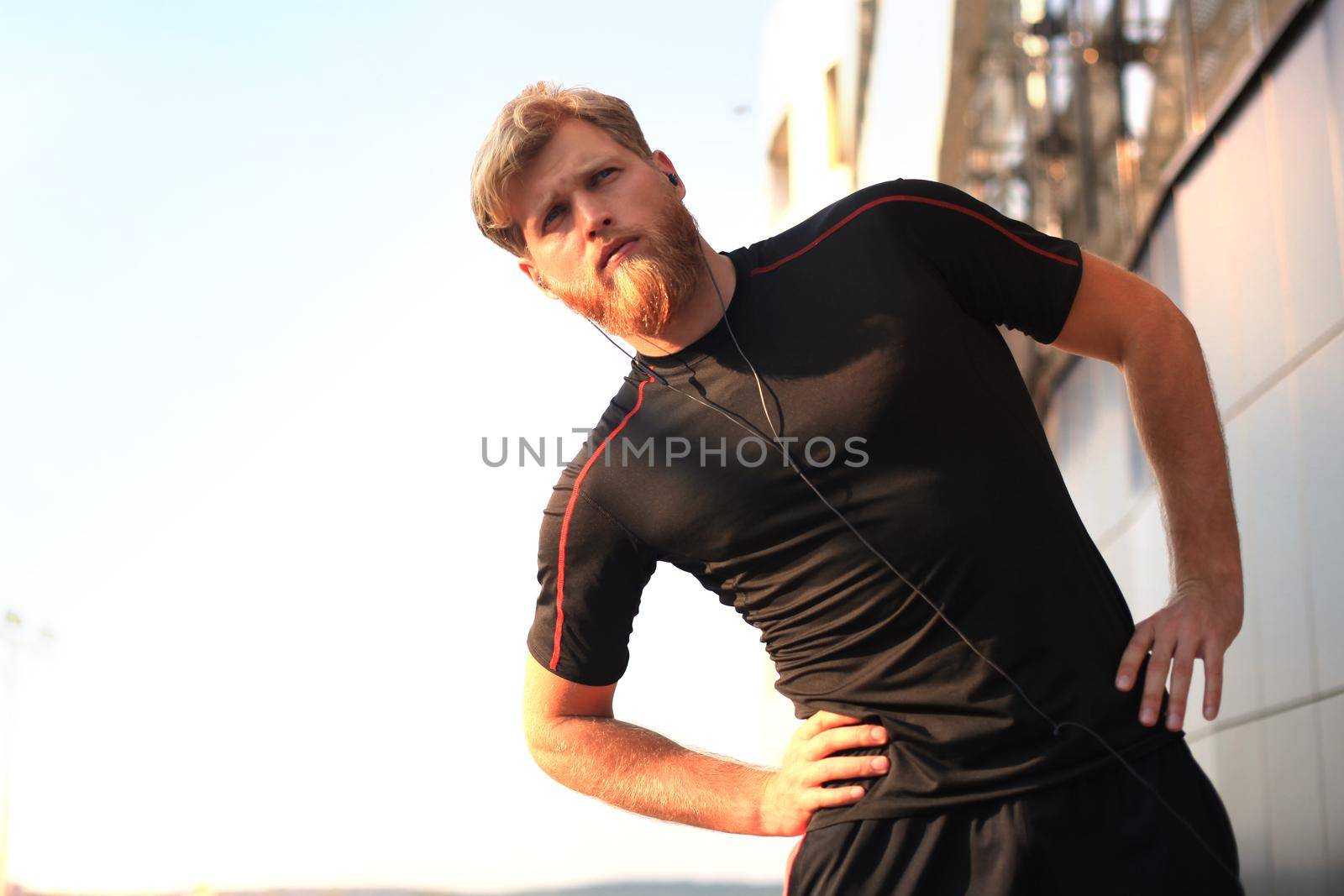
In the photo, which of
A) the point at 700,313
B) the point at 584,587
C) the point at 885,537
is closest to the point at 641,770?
the point at 584,587

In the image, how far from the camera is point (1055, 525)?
199 centimetres

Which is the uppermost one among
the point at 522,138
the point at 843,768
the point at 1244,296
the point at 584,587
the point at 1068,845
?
the point at 1244,296

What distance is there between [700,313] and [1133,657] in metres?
0.86

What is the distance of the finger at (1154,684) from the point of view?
195cm

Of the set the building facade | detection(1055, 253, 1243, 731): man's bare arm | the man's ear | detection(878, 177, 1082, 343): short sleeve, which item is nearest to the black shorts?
detection(1055, 253, 1243, 731): man's bare arm

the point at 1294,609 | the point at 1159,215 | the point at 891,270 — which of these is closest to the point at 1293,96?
the point at 1294,609

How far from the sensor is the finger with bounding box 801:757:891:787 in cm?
199

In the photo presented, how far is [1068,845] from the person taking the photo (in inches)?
74.9

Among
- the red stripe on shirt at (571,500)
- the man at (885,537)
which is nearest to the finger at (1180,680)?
the man at (885,537)

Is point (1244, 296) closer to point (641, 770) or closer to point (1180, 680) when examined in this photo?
point (1180, 680)

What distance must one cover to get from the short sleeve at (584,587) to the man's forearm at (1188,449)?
2.79 feet

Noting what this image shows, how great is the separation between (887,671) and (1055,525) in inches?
12.8

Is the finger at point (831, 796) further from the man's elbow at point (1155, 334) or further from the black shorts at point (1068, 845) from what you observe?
the man's elbow at point (1155, 334)

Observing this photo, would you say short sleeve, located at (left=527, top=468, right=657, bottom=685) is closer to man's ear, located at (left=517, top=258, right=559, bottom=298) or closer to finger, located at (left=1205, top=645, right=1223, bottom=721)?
man's ear, located at (left=517, top=258, right=559, bottom=298)
